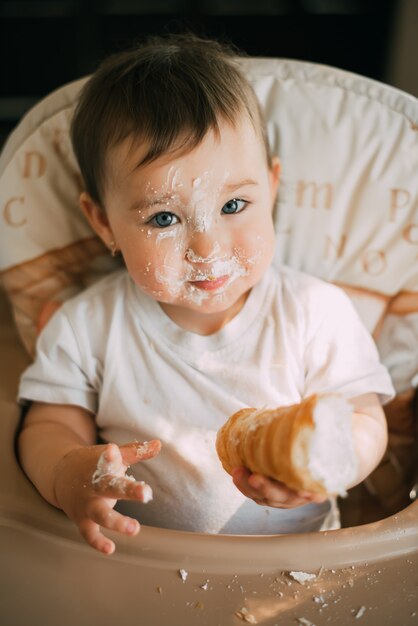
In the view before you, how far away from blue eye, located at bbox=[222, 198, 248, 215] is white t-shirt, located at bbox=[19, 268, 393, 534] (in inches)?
5.7

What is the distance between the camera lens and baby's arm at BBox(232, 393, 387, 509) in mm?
743

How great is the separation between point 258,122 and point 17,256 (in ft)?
1.24

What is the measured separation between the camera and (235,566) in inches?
31.0

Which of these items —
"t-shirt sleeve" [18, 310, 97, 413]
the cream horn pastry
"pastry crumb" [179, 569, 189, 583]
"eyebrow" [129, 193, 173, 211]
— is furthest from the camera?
"t-shirt sleeve" [18, 310, 97, 413]

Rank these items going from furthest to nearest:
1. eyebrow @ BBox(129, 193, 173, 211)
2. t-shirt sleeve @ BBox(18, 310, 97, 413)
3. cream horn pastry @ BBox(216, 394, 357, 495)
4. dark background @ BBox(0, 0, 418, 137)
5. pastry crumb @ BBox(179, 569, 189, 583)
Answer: dark background @ BBox(0, 0, 418, 137) < t-shirt sleeve @ BBox(18, 310, 97, 413) < eyebrow @ BBox(129, 193, 173, 211) < pastry crumb @ BBox(179, 569, 189, 583) < cream horn pastry @ BBox(216, 394, 357, 495)

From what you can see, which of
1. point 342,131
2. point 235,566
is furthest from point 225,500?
point 342,131

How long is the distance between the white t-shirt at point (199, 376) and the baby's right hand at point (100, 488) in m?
0.16

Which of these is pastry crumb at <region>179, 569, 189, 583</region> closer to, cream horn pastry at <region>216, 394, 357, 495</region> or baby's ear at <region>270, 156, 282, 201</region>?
cream horn pastry at <region>216, 394, 357, 495</region>

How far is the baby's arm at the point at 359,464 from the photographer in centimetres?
74

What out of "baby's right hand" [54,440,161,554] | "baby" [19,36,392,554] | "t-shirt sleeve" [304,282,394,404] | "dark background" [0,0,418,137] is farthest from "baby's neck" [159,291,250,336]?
"dark background" [0,0,418,137]

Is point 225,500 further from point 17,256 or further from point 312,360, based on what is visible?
point 17,256

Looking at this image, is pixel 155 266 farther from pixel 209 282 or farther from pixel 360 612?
pixel 360 612

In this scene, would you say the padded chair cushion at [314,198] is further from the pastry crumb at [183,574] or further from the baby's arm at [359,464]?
the pastry crumb at [183,574]

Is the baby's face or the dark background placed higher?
the baby's face
